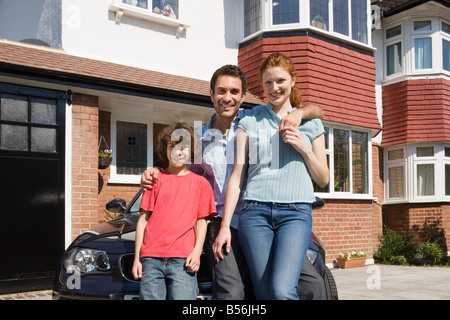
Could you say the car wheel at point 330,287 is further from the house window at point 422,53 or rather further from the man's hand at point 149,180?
the house window at point 422,53

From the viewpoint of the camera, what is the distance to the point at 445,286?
24.2 ft

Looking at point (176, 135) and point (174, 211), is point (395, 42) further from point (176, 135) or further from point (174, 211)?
point (174, 211)

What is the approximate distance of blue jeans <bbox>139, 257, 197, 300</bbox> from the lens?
2465mm

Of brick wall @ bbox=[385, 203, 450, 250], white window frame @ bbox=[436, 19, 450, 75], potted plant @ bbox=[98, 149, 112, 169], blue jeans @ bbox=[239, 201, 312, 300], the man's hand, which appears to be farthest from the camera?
white window frame @ bbox=[436, 19, 450, 75]

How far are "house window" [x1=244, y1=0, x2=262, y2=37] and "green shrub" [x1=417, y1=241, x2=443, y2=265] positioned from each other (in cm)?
670

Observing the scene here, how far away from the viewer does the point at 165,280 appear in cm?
254

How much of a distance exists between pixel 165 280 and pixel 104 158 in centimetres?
595

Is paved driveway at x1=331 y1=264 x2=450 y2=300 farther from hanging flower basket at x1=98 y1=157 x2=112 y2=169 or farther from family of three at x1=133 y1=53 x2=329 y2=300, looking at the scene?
hanging flower basket at x1=98 y1=157 x2=112 y2=169

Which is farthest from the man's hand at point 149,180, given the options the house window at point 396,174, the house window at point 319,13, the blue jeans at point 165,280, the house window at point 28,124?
the house window at point 396,174

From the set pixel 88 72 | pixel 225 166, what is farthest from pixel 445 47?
pixel 225 166

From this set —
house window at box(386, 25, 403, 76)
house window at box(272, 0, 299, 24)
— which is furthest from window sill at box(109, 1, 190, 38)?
house window at box(386, 25, 403, 76)

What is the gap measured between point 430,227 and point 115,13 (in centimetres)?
935

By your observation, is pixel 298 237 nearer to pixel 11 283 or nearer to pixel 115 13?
pixel 11 283
